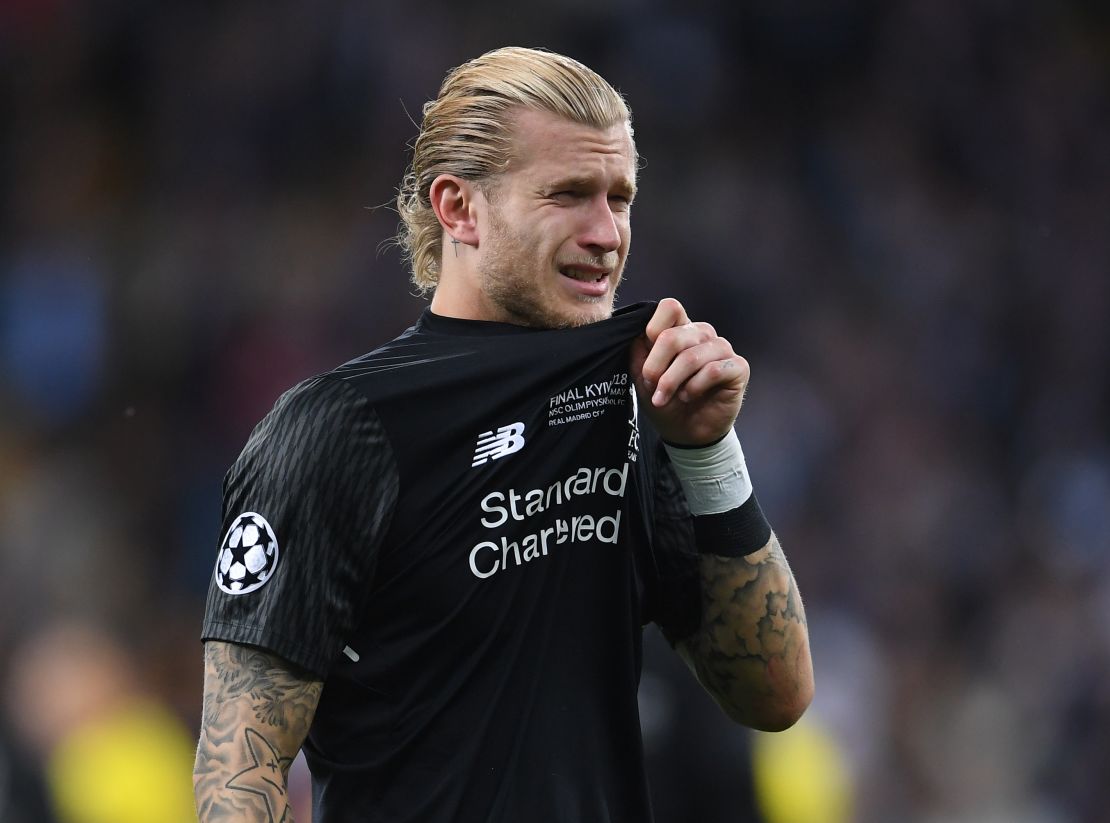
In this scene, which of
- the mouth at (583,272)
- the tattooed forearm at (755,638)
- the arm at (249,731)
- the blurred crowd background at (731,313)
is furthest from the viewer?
the blurred crowd background at (731,313)

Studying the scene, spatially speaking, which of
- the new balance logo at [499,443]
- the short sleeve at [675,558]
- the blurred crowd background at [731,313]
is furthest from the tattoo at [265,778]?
the blurred crowd background at [731,313]

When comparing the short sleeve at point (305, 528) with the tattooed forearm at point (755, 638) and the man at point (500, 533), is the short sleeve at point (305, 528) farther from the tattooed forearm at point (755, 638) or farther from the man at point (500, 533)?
the tattooed forearm at point (755, 638)

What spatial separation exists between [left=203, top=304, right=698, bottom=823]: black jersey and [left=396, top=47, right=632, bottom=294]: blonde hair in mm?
308

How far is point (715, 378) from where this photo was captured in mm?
2395

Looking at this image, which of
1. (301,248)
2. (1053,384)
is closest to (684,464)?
(301,248)

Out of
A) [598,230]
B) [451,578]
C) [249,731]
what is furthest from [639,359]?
[249,731]

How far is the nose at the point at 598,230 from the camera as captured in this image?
2.45m

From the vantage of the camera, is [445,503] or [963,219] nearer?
[445,503]

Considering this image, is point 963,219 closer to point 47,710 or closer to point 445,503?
point 47,710

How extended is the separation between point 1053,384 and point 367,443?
8.79m

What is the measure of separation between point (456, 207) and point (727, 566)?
0.74m

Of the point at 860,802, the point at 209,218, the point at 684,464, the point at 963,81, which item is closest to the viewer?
the point at 684,464

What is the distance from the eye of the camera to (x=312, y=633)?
2.23 metres

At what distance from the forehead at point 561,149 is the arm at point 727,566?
243 mm
